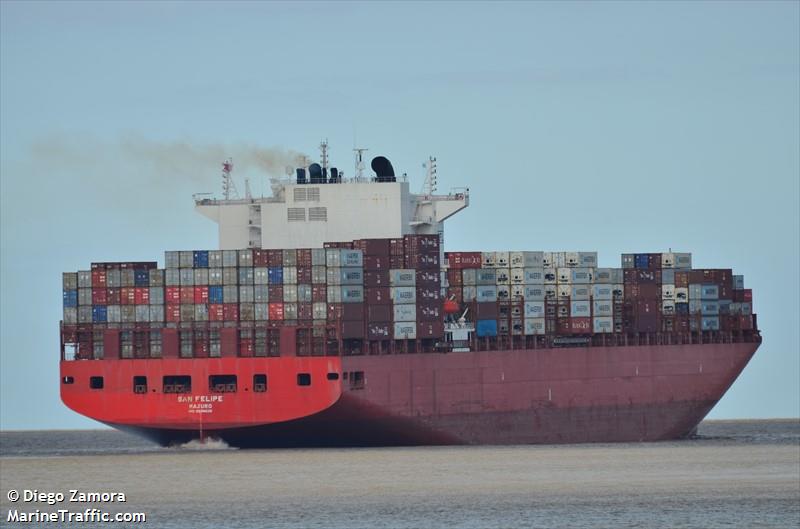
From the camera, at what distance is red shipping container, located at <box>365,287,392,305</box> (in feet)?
239

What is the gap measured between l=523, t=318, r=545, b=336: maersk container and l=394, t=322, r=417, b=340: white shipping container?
6212 mm

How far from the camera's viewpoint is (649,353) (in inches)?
3236

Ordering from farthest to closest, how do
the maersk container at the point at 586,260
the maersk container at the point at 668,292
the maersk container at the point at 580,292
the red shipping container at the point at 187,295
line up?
the maersk container at the point at 668,292, the maersk container at the point at 586,260, the maersk container at the point at 580,292, the red shipping container at the point at 187,295

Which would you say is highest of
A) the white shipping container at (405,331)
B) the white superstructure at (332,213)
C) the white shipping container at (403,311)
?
the white superstructure at (332,213)

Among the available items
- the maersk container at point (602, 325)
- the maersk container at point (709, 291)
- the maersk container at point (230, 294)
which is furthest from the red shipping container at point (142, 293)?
the maersk container at point (709, 291)

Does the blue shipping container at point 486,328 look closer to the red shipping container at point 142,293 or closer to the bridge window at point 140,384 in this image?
the red shipping container at point 142,293

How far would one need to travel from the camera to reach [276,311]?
72062 millimetres

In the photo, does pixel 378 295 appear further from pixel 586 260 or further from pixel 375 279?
pixel 586 260

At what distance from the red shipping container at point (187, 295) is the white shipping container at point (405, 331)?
752 cm

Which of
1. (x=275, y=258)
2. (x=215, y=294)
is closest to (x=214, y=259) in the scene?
(x=215, y=294)

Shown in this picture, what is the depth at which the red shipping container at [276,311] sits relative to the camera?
72.1 m

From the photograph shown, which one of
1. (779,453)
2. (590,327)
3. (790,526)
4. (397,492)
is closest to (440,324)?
(590,327)

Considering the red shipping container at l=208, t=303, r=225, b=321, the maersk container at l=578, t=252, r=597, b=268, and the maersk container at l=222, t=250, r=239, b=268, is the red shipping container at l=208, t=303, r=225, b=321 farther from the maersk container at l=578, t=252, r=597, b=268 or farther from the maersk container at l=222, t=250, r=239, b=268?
the maersk container at l=578, t=252, r=597, b=268

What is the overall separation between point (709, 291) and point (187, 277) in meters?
23.7
